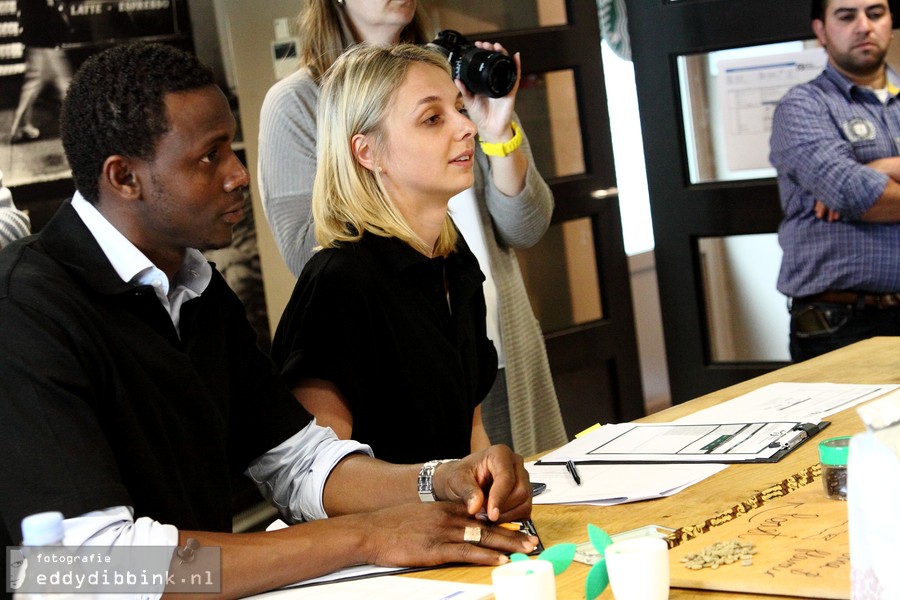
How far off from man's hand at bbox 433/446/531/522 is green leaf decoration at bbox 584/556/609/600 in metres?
0.28

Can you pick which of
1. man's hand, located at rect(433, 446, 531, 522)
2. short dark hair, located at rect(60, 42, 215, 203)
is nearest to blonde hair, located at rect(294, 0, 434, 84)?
short dark hair, located at rect(60, 42, 215, 203)

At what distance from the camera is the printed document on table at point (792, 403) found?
6.27 feet

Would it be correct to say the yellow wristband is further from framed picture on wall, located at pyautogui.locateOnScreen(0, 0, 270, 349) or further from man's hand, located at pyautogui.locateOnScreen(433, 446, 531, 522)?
man's hand, located at pyautogui.locateOnScreen(433, 446, 531, 522)

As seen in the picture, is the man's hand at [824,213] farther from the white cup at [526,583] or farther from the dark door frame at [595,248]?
the white cup at [526,583]

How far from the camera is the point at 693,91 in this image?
4336 millimetres

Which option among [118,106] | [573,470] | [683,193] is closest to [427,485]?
[573,470]

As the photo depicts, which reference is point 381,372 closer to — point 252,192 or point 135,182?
point 135,182

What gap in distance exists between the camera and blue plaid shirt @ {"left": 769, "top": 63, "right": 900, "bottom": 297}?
3258 mm

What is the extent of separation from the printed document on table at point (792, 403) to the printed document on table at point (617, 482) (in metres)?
0.31

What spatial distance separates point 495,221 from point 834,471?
1.32 m

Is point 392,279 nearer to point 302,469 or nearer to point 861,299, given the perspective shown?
point 302,469

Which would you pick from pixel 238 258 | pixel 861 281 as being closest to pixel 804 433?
pixel 861 281

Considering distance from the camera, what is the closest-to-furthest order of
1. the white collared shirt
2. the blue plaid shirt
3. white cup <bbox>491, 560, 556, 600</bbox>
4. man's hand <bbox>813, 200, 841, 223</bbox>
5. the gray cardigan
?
white cup <bbox>491, 560, 556, 600</bbox>
the white collared shirt
the gray cardigan
the blue plaid shirt
man's hand <bbox>813, 200, 841, 223</bbox>

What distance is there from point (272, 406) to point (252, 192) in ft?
6.88
